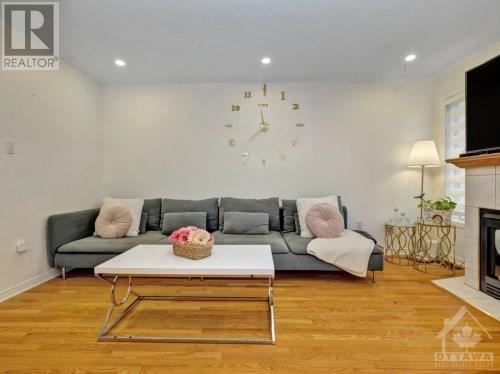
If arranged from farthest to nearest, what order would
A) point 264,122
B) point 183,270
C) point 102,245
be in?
point 264,122 < point 102,245 < point 183,270

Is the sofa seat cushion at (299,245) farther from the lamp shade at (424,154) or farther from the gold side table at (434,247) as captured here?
the lamp shade at (424,154)

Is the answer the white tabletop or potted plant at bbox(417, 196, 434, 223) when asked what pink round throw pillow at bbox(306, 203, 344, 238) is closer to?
the white tabletop

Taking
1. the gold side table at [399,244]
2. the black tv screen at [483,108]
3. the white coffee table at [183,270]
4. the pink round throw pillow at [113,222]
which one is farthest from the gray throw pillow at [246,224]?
the black tv screen at [483,108]

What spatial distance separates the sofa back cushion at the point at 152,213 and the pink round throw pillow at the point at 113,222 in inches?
12.6

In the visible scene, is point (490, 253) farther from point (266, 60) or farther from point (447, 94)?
point (266, 60)

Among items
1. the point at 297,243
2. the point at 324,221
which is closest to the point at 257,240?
the point at 297,243

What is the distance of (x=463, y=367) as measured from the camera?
1432mm

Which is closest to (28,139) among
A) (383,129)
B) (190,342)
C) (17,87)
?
(17,87)

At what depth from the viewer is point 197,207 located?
3328mm

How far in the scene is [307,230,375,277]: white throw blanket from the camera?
2535 mm

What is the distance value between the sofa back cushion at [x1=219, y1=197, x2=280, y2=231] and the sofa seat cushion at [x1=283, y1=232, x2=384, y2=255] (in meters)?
0.35

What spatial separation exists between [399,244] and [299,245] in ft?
5.48

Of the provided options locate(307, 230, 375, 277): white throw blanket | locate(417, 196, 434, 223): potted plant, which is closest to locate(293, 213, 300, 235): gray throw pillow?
locate(307, 230, 375, 277): white throw blanket

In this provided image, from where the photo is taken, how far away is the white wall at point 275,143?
351cm
